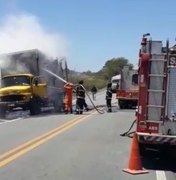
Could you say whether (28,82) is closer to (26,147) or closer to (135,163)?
(26,147)

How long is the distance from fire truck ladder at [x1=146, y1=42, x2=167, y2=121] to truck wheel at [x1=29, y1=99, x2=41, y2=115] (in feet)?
59.3

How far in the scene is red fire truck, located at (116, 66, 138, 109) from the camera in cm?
3550

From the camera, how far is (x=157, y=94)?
429 inches

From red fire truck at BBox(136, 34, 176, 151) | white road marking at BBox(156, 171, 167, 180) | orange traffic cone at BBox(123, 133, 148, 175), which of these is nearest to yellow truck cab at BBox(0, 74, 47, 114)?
red fire truck at BBox(136, 34, 176, 151)

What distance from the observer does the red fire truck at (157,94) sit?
1077 centimetres

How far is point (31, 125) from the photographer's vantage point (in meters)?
21.1

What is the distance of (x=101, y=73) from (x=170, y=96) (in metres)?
150

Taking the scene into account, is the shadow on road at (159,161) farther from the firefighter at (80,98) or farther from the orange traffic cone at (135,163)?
the firefighter at (80,98)

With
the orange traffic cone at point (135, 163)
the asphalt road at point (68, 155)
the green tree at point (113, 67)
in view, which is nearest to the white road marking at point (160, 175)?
the asphalt road at point (68, 155)

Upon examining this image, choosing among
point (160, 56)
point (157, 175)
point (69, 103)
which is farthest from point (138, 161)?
point (69, 103)

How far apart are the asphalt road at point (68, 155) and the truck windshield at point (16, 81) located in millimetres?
9870

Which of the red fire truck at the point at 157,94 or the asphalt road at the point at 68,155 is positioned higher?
the red fire truck at the point at 157,94

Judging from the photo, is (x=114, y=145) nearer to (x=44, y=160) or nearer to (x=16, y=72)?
(x=44, y=160)

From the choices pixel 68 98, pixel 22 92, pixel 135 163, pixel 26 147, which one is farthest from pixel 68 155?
pixel 68 98
